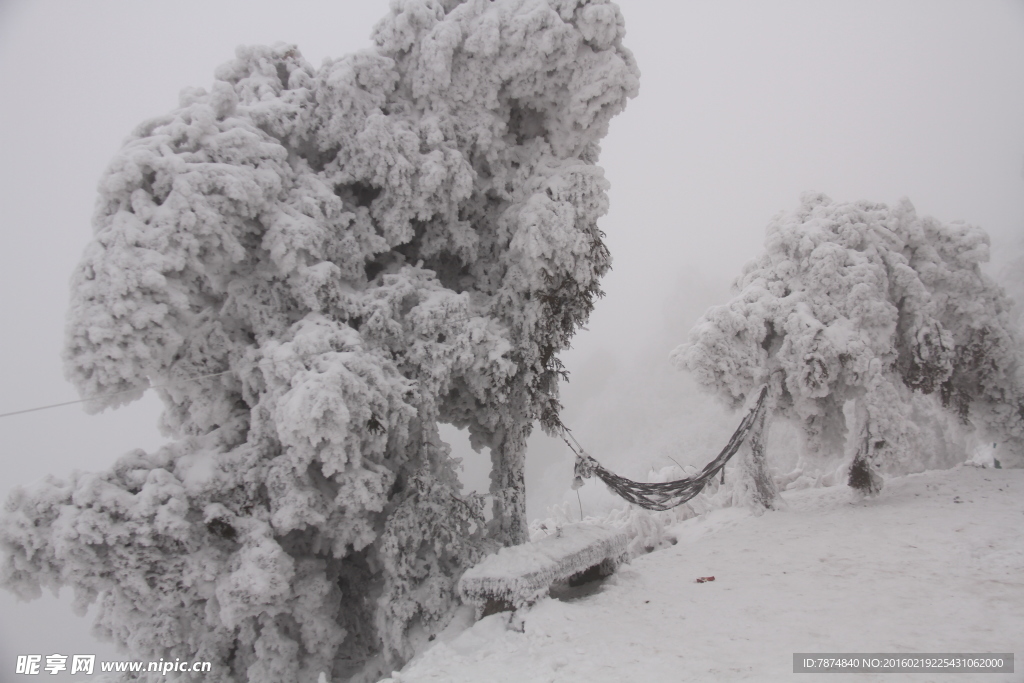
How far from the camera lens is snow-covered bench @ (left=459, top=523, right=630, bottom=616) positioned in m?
5.50

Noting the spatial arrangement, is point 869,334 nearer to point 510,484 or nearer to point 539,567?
point 510,484

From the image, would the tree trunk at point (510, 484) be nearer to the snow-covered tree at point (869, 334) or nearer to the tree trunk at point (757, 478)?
the snow-covered tree at point (869, 334)

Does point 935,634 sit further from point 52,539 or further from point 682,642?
point 52,539

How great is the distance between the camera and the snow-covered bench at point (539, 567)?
5496 millimetres

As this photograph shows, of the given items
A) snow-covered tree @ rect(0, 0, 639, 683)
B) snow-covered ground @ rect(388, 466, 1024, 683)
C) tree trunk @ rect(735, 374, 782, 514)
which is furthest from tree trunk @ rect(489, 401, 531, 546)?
tree trunk @ rect(735, 374, 782, 514)

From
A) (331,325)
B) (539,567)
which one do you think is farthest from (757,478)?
(331,325)

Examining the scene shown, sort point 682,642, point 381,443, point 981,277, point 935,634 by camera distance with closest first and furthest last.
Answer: point 935,634
point 682,642
point 381,443
point 981,277

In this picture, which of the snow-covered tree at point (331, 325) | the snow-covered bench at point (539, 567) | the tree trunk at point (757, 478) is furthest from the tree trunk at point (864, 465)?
the snow-covered tree at point (331, 325)

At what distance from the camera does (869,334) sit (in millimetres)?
8219

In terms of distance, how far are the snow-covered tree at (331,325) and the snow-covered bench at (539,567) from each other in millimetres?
651

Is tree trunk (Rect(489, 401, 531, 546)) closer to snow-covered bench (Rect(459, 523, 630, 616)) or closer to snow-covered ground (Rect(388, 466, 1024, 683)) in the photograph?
snow-covered bench (Rect(459, 523, 630, 616))

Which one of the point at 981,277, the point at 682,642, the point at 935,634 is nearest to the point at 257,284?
the point at 682,642

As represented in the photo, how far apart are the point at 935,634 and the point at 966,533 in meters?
3.04

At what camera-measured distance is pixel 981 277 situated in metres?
9.11
